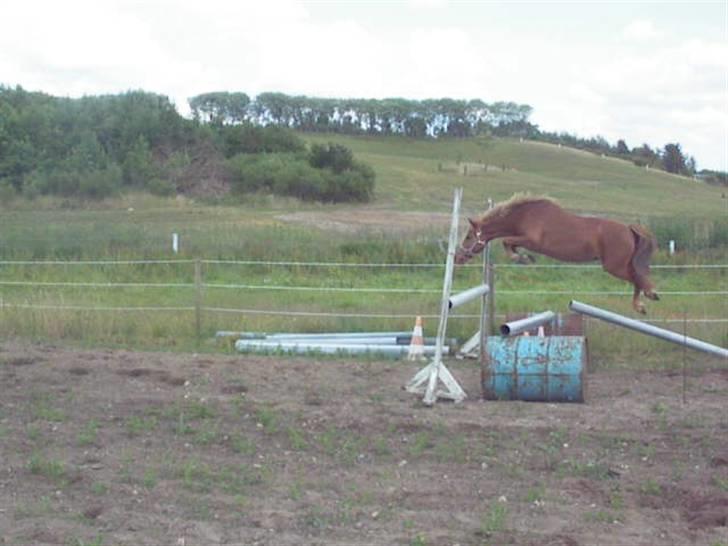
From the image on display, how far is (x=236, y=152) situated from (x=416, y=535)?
38693mm

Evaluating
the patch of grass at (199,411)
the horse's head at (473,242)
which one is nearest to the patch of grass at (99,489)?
the patch of grass at (199,411)

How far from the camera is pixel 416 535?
555cm

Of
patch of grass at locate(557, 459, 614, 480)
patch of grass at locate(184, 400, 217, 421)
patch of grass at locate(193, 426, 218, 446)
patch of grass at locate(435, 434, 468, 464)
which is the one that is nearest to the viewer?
patch of grass at locate(557, 459, 614, 480)

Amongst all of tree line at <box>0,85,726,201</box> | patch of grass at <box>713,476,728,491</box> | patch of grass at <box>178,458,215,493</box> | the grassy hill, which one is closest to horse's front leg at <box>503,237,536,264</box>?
patch of grass at <box>713,476,728,491</box>

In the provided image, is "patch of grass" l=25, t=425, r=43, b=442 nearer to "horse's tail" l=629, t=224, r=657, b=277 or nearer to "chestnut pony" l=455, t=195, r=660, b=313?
"chestnut pony" l=455, t=195, r=660, b=313

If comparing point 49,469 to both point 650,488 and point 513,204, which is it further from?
point 650,488

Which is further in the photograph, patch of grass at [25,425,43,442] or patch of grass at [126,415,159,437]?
patch of grass at [126,415,159,437]

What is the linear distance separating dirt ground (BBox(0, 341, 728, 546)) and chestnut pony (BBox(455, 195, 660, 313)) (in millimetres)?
1229

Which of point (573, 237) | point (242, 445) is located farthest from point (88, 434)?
point (573, 237)

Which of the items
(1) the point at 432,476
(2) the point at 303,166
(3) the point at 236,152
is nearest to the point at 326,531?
(1) the point at 432,476

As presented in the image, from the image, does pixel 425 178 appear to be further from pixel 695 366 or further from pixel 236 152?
pixel 695 366

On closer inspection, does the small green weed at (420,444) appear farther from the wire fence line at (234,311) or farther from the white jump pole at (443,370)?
the wire fence line at (234,311)

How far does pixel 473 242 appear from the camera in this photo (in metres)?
7.93

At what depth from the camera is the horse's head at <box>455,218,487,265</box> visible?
25.9 ft
